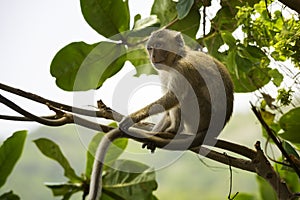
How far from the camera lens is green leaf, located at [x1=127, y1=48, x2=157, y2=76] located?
1.33m

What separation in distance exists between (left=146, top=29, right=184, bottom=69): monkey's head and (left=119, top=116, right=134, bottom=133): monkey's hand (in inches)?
10.7

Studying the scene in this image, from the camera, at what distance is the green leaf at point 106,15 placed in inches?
47.1

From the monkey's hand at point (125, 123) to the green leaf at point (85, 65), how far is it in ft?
0.51

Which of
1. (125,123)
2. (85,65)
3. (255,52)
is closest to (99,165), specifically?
(125,123)

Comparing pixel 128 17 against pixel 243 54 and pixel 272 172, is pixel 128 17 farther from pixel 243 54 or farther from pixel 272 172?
A: pixel 272 172

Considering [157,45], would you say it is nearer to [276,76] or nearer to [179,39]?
[179,39]

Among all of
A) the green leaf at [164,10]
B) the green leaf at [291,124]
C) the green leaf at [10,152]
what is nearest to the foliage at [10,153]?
the green leaf at [10,152]

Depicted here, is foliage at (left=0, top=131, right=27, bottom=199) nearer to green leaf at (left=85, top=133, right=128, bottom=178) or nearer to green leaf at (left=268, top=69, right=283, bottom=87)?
green leaf at (left=85, top=133, right=128, bottom=178)

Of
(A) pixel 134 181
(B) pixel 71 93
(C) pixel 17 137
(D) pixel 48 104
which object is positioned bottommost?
(A) pixel 134 181

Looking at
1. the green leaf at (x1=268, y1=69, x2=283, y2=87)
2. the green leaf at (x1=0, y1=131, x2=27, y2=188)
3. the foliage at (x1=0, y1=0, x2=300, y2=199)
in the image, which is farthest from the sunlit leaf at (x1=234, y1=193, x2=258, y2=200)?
the green leaf at (x1=0, y1=131, x2=27, y2=188)

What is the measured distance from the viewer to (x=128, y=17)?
4.11ft

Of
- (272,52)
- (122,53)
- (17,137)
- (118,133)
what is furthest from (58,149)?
(272,52)

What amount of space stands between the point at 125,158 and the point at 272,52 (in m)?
0.55

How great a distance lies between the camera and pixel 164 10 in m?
1.28
